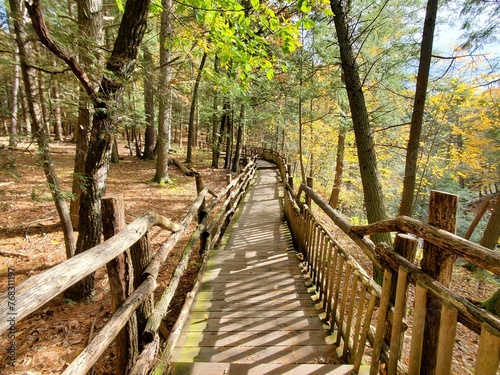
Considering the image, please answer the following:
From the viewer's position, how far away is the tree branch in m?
2.11

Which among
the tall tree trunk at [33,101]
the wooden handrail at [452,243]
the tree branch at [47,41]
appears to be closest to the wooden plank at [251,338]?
the wooden handrail at [452,243]

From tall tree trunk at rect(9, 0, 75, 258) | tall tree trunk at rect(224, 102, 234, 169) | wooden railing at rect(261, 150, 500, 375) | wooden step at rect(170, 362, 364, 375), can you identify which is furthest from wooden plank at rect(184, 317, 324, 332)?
tall tree trunk at rect(224, 102, 234, 169)

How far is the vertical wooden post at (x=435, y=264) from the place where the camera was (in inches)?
62.1

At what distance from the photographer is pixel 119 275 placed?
182 cm

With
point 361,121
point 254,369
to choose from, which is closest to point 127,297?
point 254,369

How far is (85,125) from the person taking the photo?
3.96m

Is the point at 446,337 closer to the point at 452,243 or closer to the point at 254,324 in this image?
the point at 452,243

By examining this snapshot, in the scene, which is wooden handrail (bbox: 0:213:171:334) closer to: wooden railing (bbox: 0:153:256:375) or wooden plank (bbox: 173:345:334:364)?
wooden railing (bbox: 0:153:256:375)

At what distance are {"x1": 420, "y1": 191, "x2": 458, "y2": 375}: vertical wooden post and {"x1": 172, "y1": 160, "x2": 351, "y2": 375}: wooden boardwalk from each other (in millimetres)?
793

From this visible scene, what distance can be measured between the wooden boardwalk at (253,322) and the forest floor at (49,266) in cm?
→ 73

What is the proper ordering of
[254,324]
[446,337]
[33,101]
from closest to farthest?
1. [446,337]
2. [254,324]
3. [33,101]

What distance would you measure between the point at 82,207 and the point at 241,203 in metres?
6.56

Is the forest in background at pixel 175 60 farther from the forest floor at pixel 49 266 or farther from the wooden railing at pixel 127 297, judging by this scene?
the wooden railing at pixel 127 297

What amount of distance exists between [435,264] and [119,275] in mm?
2185
